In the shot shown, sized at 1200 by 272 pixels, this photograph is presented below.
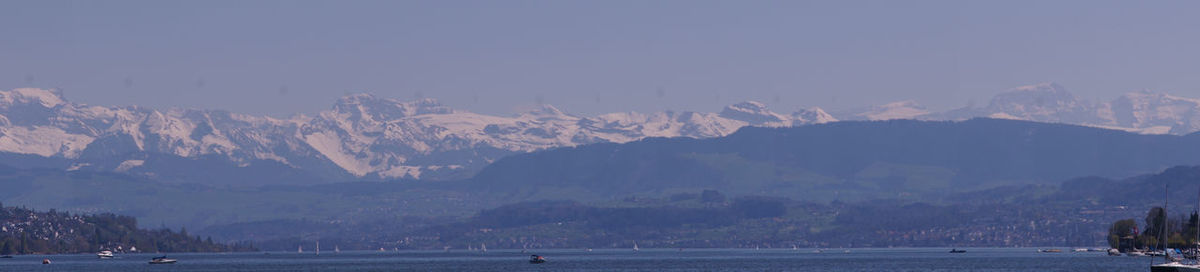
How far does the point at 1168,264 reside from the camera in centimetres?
19912

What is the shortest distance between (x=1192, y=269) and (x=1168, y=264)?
8.63 metres

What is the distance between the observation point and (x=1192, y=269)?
190500mm
